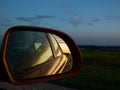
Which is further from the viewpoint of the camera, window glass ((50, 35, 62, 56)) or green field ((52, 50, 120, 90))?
green field ((52, 50, 120, 90))

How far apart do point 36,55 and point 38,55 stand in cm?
4

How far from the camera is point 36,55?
260 centimetres

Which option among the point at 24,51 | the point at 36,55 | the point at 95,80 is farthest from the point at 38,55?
the point at 95,80

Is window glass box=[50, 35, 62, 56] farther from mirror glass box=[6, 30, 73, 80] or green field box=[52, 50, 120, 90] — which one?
green field box=[52, 50, 120, 90]

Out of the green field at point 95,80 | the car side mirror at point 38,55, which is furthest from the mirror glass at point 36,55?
the green field at point 95,80

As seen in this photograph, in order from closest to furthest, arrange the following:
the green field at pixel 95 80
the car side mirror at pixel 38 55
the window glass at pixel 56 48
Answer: the car side mirror at pixel 38 55, the window glass at pixel 56 48, the green field at pixel 95 80

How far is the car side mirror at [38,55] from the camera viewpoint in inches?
93.0

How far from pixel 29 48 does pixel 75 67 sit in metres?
0.41

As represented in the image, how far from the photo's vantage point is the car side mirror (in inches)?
93.0

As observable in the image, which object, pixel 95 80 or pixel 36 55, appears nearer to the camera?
pixel 36 55

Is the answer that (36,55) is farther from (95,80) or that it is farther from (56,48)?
(95,80)

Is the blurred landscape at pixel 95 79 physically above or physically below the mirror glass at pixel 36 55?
below

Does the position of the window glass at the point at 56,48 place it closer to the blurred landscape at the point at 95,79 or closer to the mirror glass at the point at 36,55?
the mirror glass at the point at 36,55

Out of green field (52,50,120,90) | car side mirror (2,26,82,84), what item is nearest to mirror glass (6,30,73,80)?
car side mirror (2,26,82,84)
